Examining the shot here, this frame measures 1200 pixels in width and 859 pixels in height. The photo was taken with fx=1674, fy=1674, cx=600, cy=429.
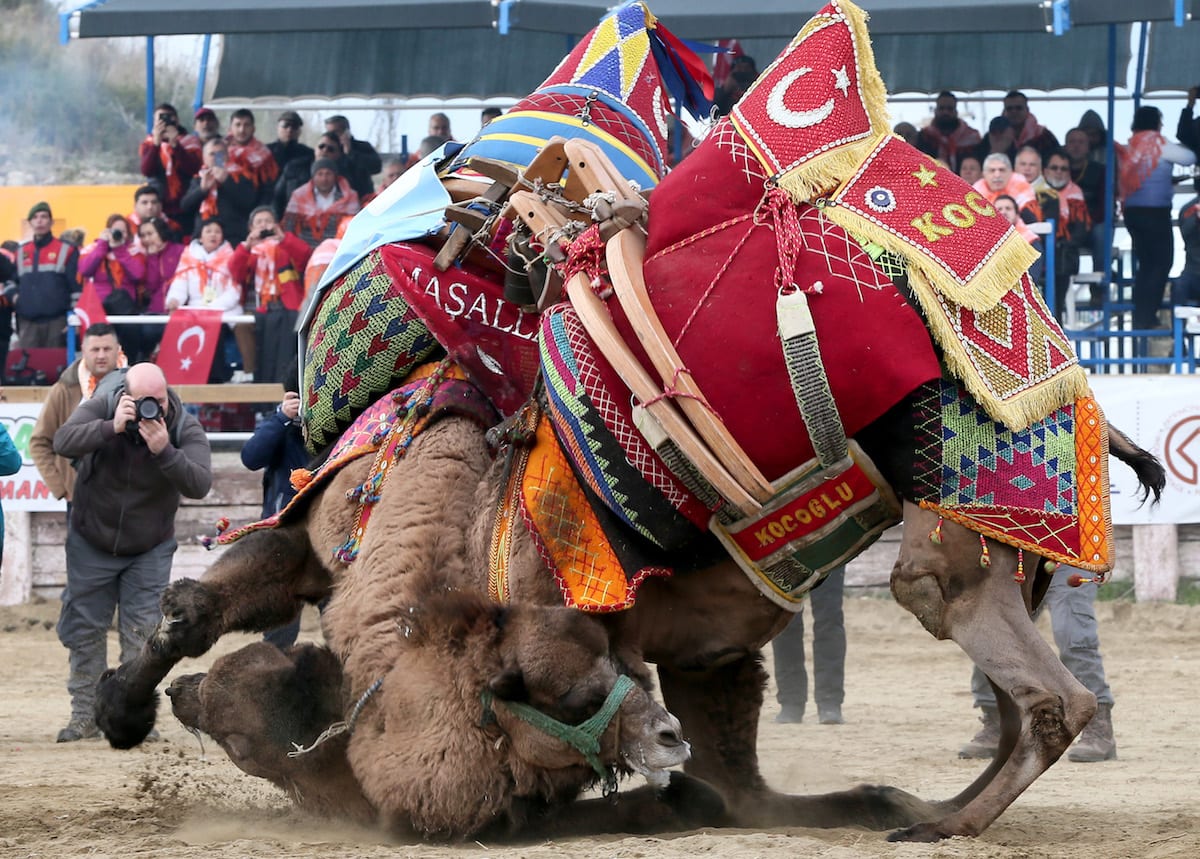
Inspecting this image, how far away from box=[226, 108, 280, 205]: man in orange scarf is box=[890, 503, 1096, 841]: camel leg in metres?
10.4

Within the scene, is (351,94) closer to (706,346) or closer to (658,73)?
(658,73)

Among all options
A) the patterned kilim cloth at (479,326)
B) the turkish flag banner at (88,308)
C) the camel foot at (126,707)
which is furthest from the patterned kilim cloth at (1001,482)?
the turkish flag banner at (88,308)

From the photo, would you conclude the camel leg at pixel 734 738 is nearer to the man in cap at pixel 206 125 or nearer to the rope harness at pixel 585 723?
the rope harness at pixel 585 723

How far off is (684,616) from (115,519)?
14.9 feet

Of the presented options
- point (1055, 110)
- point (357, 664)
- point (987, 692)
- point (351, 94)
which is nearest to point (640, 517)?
point (357, 664)

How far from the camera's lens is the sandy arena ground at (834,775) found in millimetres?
4105

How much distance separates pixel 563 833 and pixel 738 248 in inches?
61.1

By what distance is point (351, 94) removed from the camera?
51.7 feet

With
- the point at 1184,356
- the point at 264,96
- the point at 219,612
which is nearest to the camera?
the point at 219,612

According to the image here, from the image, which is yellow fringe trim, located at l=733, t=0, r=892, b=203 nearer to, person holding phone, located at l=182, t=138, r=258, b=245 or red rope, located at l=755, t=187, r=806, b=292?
red rope, located at l=755, t=187, r=806, b=292

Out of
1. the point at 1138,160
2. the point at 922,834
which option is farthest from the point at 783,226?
the point at 1138,160

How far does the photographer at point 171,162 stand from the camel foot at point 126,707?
9.50 meters

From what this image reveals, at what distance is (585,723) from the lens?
389 centimetres

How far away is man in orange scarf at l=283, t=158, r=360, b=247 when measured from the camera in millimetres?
13336
